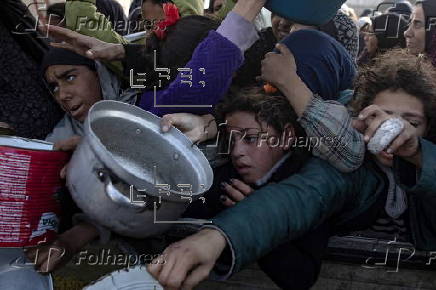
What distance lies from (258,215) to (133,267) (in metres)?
0.35

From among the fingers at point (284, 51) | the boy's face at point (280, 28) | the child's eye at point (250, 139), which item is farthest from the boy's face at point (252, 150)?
the boy's face at point (280, 28)

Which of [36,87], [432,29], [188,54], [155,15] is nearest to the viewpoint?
[188,54]

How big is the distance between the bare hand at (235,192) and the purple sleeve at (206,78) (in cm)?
24

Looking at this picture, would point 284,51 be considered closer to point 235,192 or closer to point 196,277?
point 235,192

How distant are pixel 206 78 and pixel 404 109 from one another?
586mm

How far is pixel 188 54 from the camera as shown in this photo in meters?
1.78

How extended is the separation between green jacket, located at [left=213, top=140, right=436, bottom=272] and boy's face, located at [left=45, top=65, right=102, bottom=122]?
84 centimetres

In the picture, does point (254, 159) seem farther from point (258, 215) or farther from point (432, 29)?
point (432, 29)

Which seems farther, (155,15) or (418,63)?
(155,15)

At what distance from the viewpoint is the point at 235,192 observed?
150 cm

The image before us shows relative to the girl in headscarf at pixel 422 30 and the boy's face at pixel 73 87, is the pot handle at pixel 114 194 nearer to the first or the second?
the boy's face at pixel 73 87

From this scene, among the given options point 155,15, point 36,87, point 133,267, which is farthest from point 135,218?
point 155,15

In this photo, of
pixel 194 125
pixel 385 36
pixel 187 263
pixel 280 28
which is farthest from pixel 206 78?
pixel 385 36

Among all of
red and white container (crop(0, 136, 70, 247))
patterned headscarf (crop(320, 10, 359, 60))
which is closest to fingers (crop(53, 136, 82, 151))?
red and white container (crop(0, 136, 70, 247))
